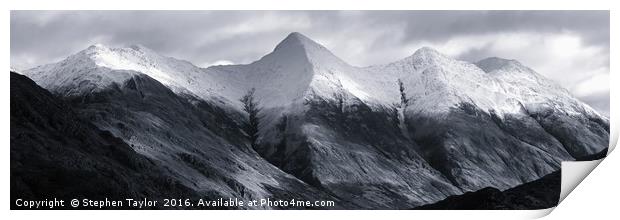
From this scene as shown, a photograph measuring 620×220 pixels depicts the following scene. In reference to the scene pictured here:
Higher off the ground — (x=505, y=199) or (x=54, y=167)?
(x=54, y=167)

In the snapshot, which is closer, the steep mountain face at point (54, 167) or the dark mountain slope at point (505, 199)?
the steep mountain face at point (54, 167)

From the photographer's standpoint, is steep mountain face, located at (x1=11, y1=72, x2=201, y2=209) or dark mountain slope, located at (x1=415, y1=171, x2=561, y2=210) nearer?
steep mountain face, located at (x1=11, y1=72, x2=201, y2=209)

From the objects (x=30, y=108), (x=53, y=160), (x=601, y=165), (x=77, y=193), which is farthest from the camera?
(x=30, y=108)

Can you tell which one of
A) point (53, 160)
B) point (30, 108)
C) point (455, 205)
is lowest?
point (455, 205)

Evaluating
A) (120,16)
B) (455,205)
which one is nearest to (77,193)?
(120,16)

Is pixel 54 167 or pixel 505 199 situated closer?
pixel 505 199

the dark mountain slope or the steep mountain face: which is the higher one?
the steep mountain face

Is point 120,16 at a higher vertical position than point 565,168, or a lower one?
higher

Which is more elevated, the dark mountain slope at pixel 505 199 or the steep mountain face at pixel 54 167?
the steep mountain face at pixel 54 167

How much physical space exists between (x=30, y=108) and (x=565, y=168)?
12187 centimetres
